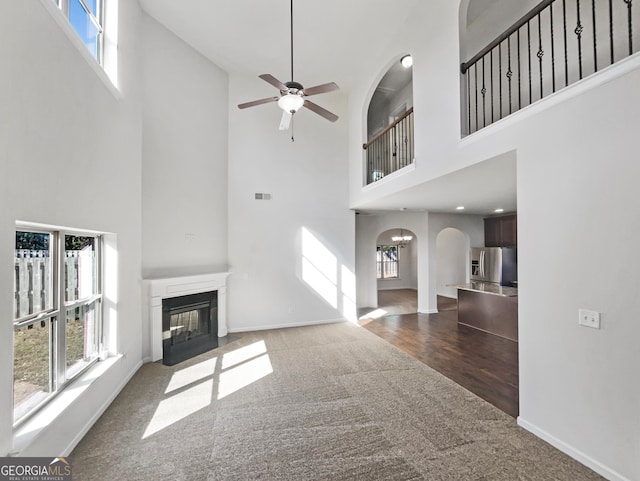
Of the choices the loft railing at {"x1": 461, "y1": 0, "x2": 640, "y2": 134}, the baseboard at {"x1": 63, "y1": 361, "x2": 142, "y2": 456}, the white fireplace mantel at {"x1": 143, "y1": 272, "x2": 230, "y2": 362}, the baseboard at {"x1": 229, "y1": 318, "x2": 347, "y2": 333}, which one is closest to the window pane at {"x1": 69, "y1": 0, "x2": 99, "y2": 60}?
the white fireplace mantel at {"x1": 143, "y1": 272, "x2": 230, "y2": 362}

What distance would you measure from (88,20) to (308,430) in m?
4.58

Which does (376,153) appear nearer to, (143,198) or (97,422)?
(143,198)

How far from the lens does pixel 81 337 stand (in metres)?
2.68

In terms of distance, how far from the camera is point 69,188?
221cm

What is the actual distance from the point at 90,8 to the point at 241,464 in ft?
15.1

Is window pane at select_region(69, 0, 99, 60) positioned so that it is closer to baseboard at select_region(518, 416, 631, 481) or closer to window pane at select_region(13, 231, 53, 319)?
window pane at select_region(13, 231, 53, 319)

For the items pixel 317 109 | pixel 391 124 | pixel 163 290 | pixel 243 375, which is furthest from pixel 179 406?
pixel 391 124

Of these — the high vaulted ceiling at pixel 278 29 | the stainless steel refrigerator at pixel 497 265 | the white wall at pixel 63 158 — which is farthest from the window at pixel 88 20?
the stainless steel refrigerator at pixel 497 265

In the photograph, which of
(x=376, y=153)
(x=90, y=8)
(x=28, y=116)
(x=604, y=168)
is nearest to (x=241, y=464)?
(x=28, y=116)

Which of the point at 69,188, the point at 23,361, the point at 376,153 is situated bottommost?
the point at 23,361

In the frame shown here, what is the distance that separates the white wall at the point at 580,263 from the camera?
180 cm

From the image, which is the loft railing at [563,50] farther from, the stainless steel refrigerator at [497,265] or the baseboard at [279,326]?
the baseboard at [279,326]

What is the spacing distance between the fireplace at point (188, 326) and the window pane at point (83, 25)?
3272 millimetres

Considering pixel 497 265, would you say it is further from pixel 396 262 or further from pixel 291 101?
pixel 291 101
